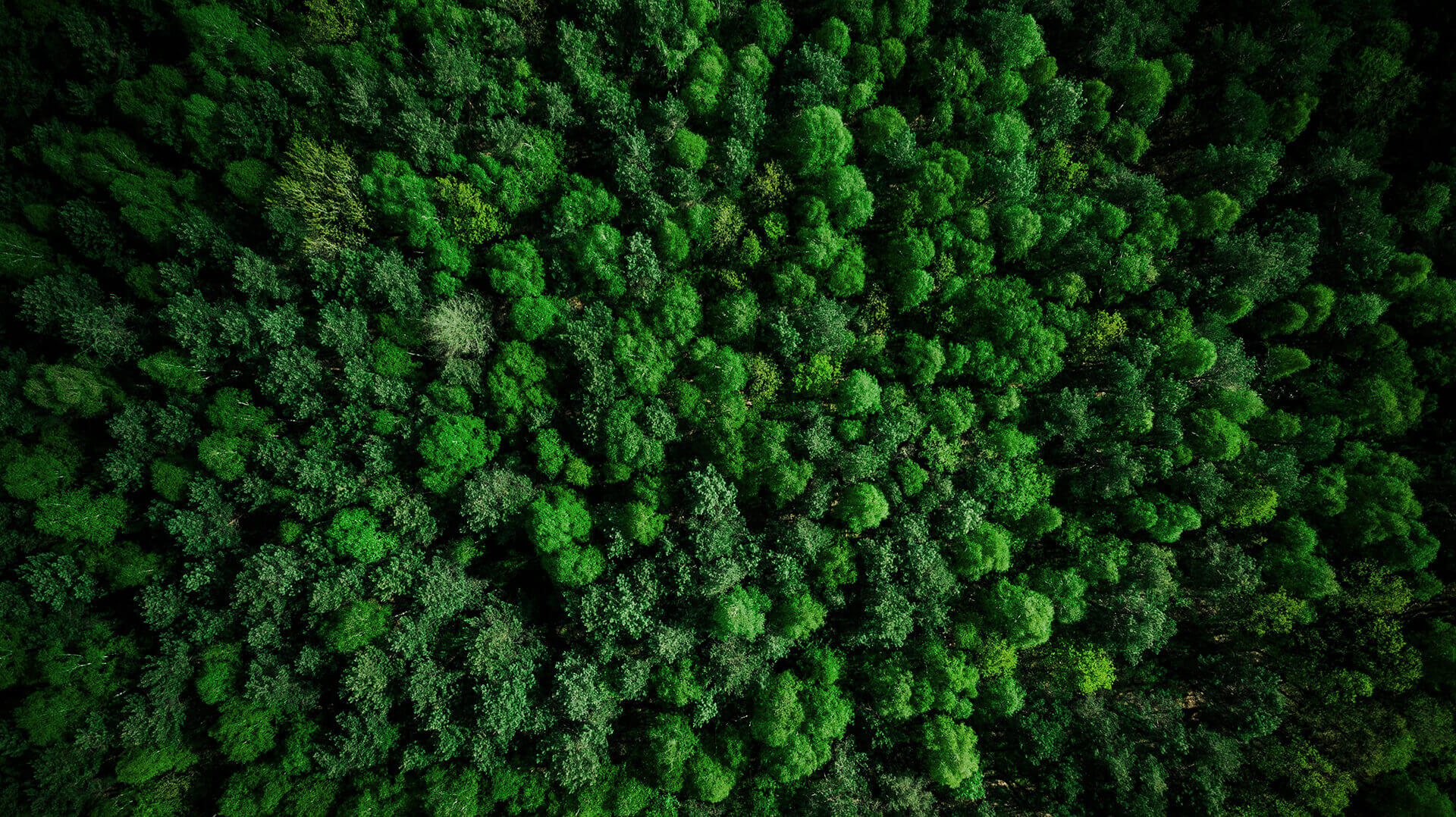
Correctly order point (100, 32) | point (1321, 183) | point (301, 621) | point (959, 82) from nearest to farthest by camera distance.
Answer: point (100, 32), point (301, 621), point (959, 82), point (1321, 183)

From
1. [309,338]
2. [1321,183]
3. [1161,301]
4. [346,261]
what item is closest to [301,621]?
[309,338]

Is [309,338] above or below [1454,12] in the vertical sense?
below

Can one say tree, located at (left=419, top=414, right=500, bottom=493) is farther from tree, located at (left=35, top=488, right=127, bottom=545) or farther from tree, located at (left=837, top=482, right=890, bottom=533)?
tree, located at (left=837, top=482, right=890, bottom=533)

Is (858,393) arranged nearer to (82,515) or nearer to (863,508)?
(863,508)

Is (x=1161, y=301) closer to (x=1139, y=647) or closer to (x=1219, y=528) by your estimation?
(x=1219, y=528)

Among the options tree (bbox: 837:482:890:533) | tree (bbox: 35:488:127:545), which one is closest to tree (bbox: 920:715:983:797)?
tree (bbox: 837:482:890:533)

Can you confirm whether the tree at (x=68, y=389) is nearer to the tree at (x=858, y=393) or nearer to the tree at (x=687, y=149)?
the tree at (x=687, y=149)

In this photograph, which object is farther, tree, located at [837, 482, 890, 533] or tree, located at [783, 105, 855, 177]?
tree, located at [837, 482, 890, 533]

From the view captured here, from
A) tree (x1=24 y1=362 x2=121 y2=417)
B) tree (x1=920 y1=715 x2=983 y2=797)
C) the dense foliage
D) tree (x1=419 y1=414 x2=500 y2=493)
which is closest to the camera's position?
tree (x1=24 y1=362 x2=121 y2=417)
